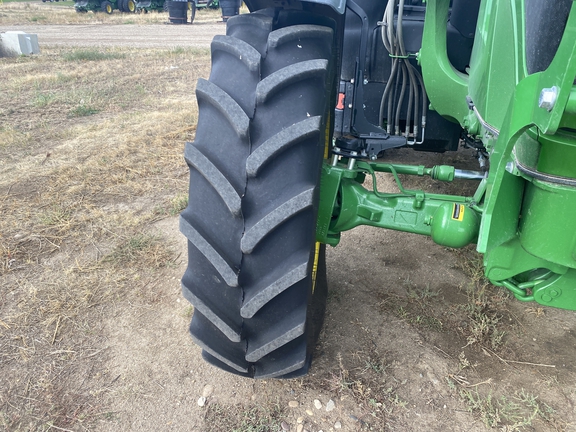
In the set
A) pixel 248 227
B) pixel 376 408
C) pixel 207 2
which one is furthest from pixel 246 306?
pixel 207 2

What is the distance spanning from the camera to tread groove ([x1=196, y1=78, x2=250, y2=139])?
4.75ft

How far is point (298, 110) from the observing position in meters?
1.52

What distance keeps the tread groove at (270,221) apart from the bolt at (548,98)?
700 mm

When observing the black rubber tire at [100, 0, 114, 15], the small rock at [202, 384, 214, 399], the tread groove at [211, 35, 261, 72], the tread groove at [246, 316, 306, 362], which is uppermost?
the black rubber tire at [100, 0, 114, 15]

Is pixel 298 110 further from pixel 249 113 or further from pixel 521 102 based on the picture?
pixel 521 102

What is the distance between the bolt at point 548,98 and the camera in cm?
97

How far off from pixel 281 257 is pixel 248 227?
0.48 feet

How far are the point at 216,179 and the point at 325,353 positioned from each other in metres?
1.15

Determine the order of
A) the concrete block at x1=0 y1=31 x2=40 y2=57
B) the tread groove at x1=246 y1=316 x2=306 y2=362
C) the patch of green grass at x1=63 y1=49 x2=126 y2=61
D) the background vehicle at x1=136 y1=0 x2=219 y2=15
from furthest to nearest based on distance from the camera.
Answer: the background vehicle at x1=136 y1=0 x2=219 y2=15, the concrete block at x1=0 y1=31 x2=40 y2=57, the patch of green grass at x1=63 y1=49 x2=126 y2=61, the tread groove at x1=246 y1=316 x2=306 y2=362

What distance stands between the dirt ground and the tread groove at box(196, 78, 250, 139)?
1.20m

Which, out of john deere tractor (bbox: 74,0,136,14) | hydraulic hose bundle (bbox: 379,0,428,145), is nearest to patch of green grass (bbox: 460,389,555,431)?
hydraulic hose bundle (bbox: 379,0,428,145)

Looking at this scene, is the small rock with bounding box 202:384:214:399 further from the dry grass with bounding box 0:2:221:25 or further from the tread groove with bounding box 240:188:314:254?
the dry grass with bounding box 0:2:221:25

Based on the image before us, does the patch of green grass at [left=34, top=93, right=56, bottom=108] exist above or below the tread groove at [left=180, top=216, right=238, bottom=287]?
below

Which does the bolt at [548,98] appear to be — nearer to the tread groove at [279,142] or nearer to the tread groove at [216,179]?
the tread groove at [279,142]
